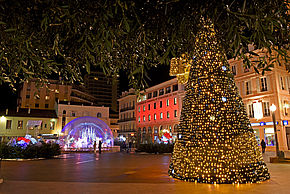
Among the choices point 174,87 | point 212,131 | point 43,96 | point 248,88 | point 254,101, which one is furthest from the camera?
point 43,96

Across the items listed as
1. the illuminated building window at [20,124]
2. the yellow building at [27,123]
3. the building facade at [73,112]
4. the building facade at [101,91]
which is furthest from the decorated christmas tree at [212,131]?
the building facade at [101,91]

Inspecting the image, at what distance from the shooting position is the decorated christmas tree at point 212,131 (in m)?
6.27

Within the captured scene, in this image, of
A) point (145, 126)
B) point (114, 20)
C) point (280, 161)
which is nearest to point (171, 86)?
point (145, 126)

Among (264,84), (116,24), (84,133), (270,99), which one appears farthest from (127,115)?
(116,24)

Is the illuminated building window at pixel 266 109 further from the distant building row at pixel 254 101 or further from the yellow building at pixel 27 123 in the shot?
the yellow building at pixel 27 123

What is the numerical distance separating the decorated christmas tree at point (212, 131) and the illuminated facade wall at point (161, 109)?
101ft

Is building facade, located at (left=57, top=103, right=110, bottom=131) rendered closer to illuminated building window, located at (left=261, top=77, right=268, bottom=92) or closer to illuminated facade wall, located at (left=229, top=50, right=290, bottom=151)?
illuminated facade wall, located at (left=229, top=50, right=290, bottom=151)

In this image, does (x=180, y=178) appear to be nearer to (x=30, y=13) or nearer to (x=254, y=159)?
(x=254, y=159)

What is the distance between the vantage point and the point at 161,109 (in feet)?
149

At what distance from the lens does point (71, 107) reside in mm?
45906

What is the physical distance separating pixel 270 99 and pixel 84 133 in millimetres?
23610

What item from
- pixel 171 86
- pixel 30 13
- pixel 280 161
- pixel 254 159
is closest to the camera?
pixel 30 13

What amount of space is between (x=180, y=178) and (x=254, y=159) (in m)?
2.28

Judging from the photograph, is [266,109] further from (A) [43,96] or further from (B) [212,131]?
(A) [43,96]
